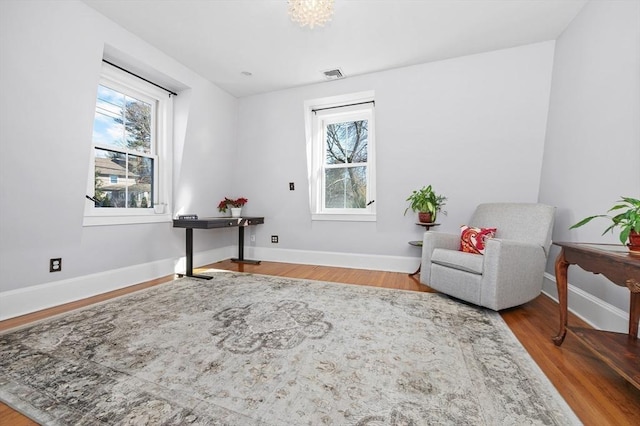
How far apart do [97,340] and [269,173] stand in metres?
2.81

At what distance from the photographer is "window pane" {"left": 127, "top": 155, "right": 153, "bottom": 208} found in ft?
9.59

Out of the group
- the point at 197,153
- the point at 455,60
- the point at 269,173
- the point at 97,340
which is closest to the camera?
the point at 97,340

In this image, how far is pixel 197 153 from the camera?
344cm

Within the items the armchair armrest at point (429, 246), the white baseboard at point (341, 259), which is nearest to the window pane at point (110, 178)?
the white baseboard at point (341, 259)

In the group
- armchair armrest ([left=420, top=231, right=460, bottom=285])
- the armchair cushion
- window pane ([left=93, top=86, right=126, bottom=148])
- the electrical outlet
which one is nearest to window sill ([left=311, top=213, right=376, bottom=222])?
armchair armrest ([left=420, top=231, right=460, bottom=285])

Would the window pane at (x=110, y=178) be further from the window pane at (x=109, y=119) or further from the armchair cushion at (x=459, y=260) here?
the armchair cushion at (x=459, y=260)

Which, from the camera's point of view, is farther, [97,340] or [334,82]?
[334,82]

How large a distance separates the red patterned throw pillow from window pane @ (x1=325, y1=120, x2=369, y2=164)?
168 centimetres

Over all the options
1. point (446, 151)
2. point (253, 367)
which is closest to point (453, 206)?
point (446, 151)

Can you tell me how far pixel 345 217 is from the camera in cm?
359

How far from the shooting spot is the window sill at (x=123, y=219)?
241 cm

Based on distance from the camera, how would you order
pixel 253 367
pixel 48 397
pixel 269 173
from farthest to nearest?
pixel 269 173 < pixel 253 367 < pixel 48 397

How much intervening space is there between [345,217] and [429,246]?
132 cm

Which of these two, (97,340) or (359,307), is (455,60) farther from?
(97,340)
